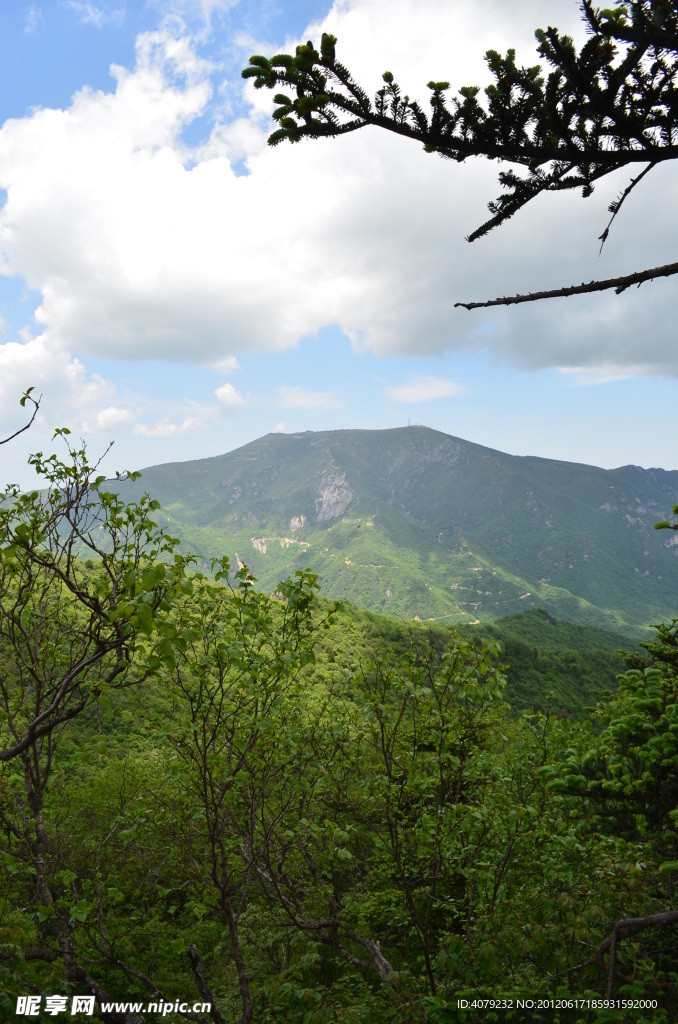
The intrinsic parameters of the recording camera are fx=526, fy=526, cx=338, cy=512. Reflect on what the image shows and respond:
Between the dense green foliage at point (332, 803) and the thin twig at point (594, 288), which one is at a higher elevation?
the thin twig at point (594, 288)

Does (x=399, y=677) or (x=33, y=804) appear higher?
(x=399, y=677)

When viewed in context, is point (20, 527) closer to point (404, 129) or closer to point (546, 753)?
point (404, 129)

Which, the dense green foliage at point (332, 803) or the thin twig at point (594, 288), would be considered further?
the dense green foliage at point (332, 803)

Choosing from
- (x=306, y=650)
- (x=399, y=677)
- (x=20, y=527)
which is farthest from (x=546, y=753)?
(x=20, y=527)

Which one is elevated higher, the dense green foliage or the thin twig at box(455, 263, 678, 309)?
the thin twig at box(455, 263, 678, 309)

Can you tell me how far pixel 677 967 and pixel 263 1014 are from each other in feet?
16.3

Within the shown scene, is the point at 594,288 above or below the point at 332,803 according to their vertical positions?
above

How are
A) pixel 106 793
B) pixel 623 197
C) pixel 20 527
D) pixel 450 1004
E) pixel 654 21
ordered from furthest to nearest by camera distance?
1. pixel 106 793
2. pixel 450 1004
3. pixel 623 197
4. pixel 20 527
5. pixel 654 21

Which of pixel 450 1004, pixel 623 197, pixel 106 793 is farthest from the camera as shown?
pixel 106 793

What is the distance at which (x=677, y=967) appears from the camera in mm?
6023

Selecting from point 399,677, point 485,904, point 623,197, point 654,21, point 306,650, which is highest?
point 654,21

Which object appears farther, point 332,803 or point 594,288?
point 332,803

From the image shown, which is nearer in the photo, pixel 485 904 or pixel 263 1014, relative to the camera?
pixel 263 1014

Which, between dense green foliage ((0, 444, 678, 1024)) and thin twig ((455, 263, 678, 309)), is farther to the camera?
dense green foliage ((0, 444, 678, 1024))
